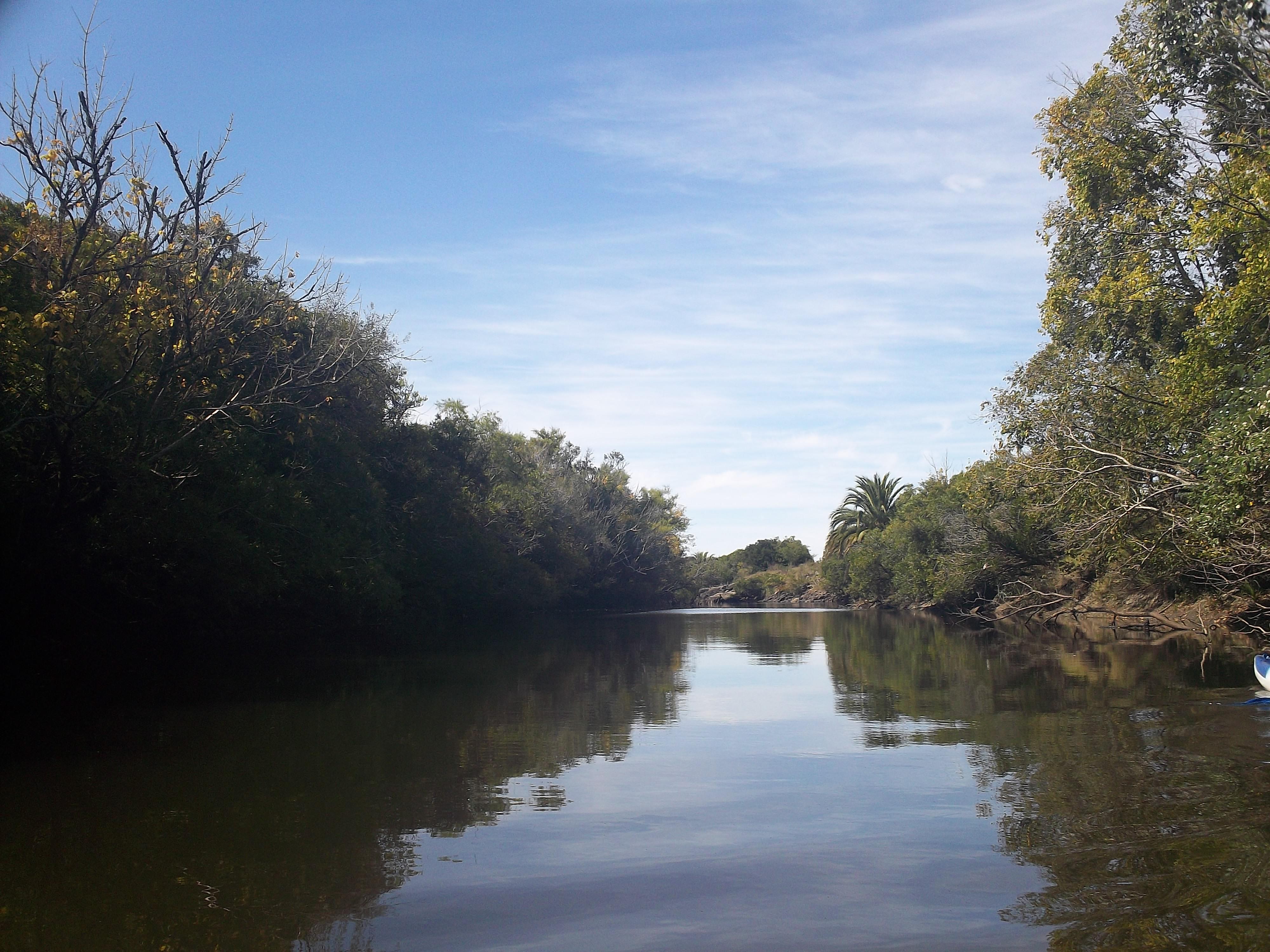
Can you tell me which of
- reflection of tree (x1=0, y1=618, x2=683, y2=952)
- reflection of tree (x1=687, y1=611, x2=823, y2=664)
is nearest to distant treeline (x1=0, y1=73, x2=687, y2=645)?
reflection of tree (x1=0, y1=618, x2=683, y2=952)

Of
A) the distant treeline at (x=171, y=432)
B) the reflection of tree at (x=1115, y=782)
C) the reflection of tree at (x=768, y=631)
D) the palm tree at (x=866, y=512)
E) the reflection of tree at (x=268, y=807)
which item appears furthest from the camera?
the palm tree at (x=866, y=512)

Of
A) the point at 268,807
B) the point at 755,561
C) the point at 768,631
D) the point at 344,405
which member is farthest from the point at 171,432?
the point at 755,561

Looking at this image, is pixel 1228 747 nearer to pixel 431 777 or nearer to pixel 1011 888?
pixel 1011 888

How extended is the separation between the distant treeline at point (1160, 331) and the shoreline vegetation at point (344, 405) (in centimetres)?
8

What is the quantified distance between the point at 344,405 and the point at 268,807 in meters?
23.6

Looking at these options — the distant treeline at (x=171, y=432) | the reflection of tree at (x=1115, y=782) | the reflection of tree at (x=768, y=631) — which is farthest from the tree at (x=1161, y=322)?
the distant treeline at (x=171, y=432)

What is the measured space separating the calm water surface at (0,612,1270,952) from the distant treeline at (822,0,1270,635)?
3.48 m

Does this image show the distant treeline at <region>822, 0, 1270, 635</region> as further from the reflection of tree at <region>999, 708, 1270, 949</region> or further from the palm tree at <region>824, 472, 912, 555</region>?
the palm tree at <region>824, 472, 912, 555</region>

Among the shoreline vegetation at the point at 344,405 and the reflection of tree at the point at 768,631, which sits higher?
the shoreline vegetation at the point at 344,405

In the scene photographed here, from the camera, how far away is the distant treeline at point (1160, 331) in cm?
1470

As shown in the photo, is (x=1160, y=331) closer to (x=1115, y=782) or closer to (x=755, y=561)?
(x=1115, y=782)

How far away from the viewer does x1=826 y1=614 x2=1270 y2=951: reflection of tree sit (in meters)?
5.36

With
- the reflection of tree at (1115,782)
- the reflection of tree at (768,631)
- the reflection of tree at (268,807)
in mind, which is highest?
the reflection of tree at (268,807)

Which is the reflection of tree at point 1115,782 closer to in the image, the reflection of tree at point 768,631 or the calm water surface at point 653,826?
the calm water surface at point 653,826
